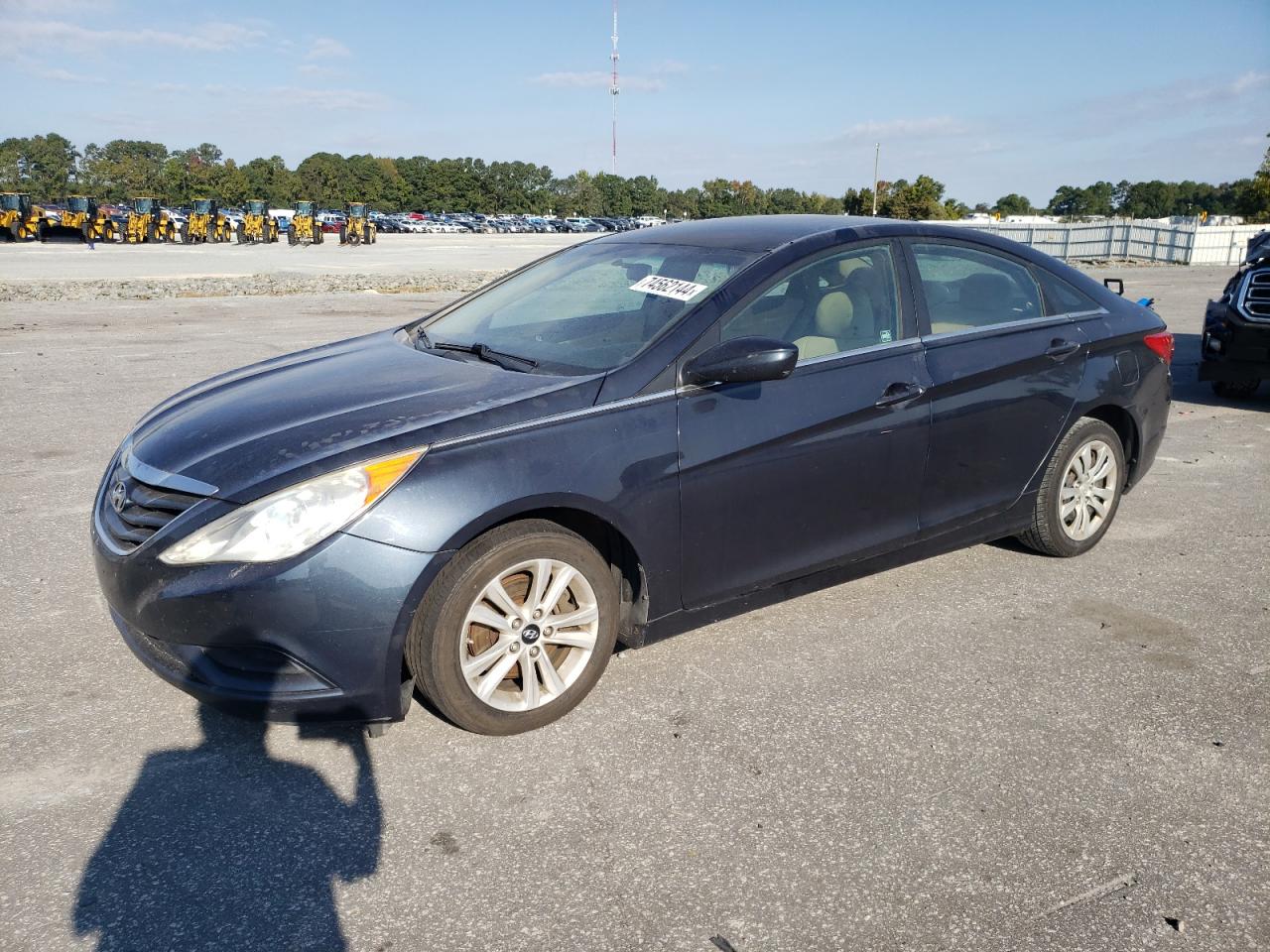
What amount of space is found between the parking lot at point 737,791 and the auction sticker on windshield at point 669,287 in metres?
1.37

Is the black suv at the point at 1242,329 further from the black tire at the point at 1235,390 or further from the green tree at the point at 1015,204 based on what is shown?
the green tree at the point at 1015,204

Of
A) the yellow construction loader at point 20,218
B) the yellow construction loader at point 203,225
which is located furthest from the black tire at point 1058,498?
the yellow construction loader at point 20,218

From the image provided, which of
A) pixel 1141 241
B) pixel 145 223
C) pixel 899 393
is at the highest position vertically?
pixel 145 223

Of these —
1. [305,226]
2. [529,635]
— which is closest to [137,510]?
[529,635]

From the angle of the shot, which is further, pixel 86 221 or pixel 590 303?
pixel 86 221

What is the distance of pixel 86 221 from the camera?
41.1 meters

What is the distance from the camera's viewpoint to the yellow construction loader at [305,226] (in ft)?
145

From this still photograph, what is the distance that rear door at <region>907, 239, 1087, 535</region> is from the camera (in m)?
4.21

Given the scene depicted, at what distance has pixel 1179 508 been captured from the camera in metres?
5.95

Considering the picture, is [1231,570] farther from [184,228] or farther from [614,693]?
[184,228]

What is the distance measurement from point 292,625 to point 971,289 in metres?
3.21

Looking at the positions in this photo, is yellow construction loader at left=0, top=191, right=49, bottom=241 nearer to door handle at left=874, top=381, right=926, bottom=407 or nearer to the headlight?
the headlight

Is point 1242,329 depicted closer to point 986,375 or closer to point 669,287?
point 986,375

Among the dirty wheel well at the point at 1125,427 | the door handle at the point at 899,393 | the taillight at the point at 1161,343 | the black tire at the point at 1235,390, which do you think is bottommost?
the black tire at the point at 1235,390
